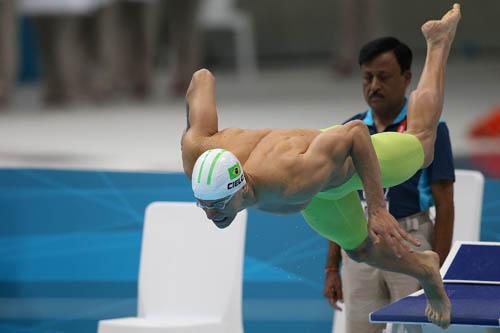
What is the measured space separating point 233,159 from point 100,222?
2.86 m

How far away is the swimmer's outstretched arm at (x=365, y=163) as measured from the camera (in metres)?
4.62

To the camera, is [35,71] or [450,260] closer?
[450,260]

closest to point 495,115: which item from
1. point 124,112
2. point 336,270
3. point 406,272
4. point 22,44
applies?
point 124,112

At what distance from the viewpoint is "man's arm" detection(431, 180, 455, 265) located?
5.52 metres

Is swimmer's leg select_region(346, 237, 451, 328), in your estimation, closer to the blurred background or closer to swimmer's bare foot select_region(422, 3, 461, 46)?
swimmer's bare foot select_region(422, 3, 461, 46)

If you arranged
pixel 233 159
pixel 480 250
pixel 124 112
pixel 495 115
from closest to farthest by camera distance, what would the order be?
1. pixel 233 159
2. pixel 480 250
3. pixel 495 115
4. pixel 124 112

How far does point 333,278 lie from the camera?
19.2ft

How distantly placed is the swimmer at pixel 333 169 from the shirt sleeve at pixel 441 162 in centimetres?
26

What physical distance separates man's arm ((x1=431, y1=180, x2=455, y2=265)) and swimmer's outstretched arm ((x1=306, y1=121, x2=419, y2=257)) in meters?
0.84

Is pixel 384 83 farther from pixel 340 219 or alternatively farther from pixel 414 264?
pixel 414 264

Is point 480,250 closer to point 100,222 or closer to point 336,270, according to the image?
point 336,270

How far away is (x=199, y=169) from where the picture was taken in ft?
14.7

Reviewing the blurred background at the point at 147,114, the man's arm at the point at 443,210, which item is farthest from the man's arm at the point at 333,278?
the blurred background at the point at 147,114

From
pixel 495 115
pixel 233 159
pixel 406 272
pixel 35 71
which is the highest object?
pixel 35 71
